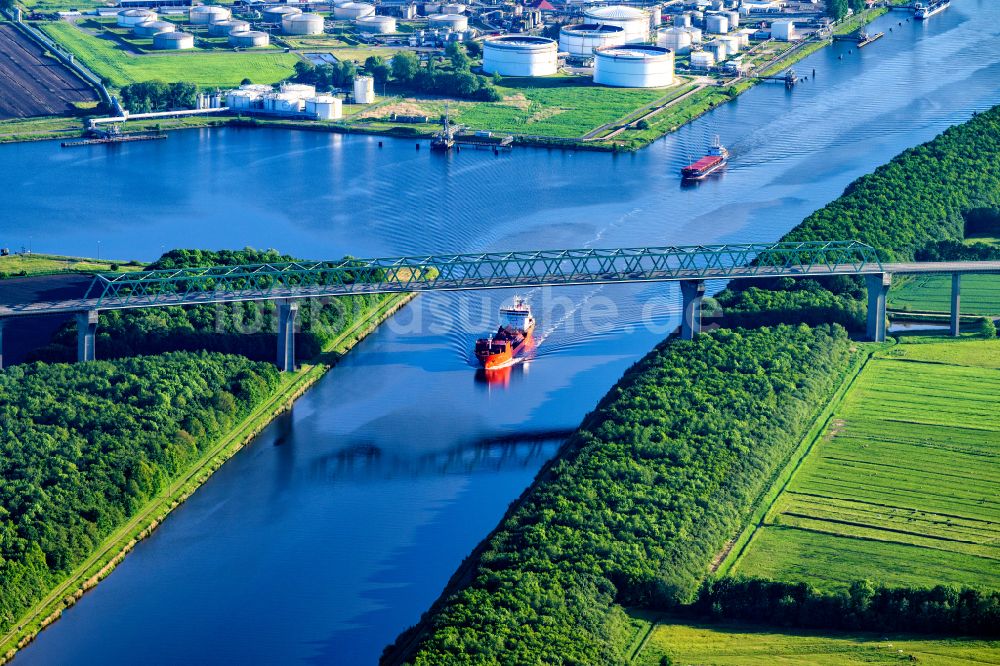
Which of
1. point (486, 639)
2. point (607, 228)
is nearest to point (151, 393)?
point (486, 639)

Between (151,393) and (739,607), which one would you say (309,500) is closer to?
(151,393)

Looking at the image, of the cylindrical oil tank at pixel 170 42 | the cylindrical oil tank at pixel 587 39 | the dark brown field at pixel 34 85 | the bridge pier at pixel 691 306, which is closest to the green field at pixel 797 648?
the bridge pier at pixel 691 306

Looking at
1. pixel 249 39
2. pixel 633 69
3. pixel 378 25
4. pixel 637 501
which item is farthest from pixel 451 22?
pixel 637 501

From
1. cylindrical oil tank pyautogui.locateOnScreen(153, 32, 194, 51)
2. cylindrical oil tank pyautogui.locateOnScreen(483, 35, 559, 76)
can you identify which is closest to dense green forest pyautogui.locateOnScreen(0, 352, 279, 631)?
cylindrical oil tank pyautogui.locateOnScreen(483, 35, 559, 76)

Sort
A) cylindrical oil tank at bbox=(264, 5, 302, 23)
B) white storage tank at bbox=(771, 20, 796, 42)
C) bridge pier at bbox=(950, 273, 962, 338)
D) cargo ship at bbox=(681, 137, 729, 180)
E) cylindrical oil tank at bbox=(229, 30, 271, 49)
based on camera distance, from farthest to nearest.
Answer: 1. white storage tank at bbox=(771, 20, 796, 42)
2. cylindrical oil tank at bbox=(264, 5, 302, 23)
3. cylindrical oil tank at bbox=(229, 30, 271, 49)
4. cargo ship at bbox=(681, 137, 729, 180)
5. bridge pier at bbox=(950, 273, 962, 338)

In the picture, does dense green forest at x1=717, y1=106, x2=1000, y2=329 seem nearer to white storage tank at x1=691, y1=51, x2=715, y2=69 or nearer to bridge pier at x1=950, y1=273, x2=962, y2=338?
bridge pier at x1=950, y1=273, x2=962, y2=338

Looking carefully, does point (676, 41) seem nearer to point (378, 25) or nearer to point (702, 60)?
point (702, 60)
